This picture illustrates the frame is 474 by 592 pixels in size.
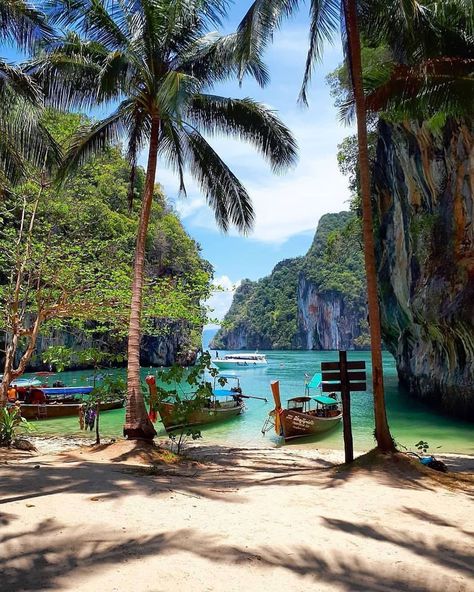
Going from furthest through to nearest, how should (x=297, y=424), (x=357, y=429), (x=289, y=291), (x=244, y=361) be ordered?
1. (x=289, y=291)
2. (x=244, y=361)
3. (x=357, y=429)
4. (x=297, y=424)

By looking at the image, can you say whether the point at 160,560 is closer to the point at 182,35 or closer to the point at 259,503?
the point at 259,503

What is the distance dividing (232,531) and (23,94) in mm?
7520

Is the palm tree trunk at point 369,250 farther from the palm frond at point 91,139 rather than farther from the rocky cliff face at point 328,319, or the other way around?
the rocky cliff face at point 328,319

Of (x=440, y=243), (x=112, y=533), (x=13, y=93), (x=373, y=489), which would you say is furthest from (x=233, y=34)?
(x=440, y=243)

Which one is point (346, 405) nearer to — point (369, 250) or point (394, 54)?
point (369, 250)

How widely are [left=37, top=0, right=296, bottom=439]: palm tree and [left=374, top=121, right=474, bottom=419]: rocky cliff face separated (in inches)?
333

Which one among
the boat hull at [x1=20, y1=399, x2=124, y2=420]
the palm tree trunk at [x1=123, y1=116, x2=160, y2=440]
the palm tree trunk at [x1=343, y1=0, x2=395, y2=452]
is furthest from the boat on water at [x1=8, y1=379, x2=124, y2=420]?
A: the palm tree trunk at [x1=343, y1=0, x2=395, y2=452]

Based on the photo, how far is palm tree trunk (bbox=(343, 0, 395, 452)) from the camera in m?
7.45

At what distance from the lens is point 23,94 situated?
26.4 feet

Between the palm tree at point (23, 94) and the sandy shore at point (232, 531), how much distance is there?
5.05 meters

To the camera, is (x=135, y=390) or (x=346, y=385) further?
(x=135, y=390)

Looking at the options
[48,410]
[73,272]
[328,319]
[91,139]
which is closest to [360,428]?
[73,272]

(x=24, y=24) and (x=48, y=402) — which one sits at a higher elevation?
(x=24, y=24)

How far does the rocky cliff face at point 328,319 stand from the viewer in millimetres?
112750
